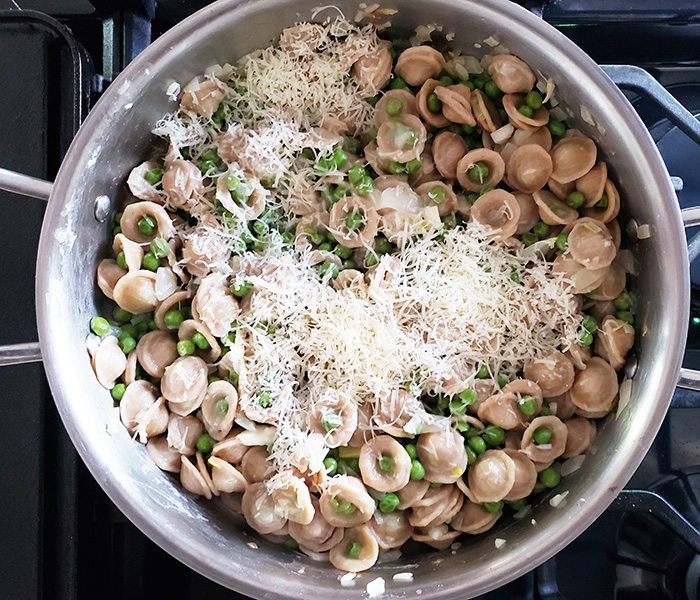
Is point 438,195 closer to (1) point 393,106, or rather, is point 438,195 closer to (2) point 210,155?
(1) point 393,106

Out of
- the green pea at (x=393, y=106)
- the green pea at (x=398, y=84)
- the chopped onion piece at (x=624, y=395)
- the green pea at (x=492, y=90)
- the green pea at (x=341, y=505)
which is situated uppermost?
the green pea at (x=492, y=90)

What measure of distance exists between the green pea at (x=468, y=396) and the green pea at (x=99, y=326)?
38.6 inches

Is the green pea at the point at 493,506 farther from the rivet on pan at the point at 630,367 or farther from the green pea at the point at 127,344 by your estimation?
the green pea at the point at 127,344

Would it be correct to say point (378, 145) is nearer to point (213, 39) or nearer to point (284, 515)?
point (213, 39)

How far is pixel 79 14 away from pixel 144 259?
2.82 feet

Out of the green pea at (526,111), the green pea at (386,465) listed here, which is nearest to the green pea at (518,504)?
the green pea at (386,465)

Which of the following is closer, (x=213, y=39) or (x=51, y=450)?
(x=213, y=39)

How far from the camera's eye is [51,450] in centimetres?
202

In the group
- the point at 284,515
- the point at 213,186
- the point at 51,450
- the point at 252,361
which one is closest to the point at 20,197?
the point at 213,186

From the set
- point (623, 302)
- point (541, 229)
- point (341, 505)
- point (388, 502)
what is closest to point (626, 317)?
point (623, 302)

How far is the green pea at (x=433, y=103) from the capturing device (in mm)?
1961

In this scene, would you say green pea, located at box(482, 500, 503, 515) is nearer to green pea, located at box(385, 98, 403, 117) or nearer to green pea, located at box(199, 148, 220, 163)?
green pea, located at box(385, 98, 403, 117)

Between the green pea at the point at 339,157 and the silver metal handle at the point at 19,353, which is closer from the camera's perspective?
the silver metal handle at the point at 19,353

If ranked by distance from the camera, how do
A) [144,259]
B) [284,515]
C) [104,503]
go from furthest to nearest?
[104,503]
[144,259]
[284,515]
